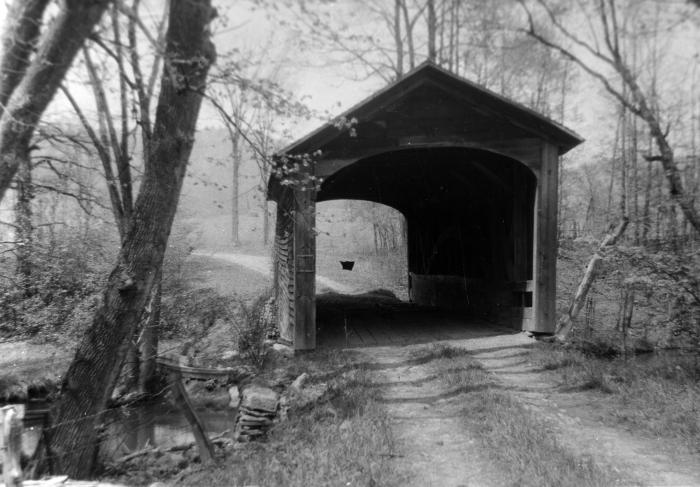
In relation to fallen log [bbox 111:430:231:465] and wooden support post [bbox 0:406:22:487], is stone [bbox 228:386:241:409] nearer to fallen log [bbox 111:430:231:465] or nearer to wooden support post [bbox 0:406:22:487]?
fallen log [bbox 111:430:231:465]

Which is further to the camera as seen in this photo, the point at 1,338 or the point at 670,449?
the point at 1,338

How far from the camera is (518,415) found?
192 inches

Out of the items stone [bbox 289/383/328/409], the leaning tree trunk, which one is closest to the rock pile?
stone [bbox 289/383/328/409]

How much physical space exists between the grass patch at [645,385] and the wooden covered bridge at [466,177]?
1599 millimetres

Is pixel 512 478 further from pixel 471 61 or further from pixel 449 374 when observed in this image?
pixel 471 61

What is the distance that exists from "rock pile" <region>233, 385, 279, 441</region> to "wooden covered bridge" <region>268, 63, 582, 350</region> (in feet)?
6.53

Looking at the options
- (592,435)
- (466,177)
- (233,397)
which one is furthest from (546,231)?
(233,397)

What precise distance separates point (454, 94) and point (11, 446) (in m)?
7.59

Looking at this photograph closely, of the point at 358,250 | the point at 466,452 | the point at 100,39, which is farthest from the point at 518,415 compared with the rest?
the point at 358,250

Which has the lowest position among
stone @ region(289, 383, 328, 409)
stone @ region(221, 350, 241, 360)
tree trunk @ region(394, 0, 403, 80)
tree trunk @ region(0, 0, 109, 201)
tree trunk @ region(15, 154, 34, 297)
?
stone @ region(221, 350, 241, 360)

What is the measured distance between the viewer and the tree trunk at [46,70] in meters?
4.30

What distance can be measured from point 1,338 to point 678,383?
14.8m

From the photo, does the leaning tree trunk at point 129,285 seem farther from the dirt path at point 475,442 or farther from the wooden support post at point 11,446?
the dirt path at point 475,442

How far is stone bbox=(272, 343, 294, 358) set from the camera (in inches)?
311
